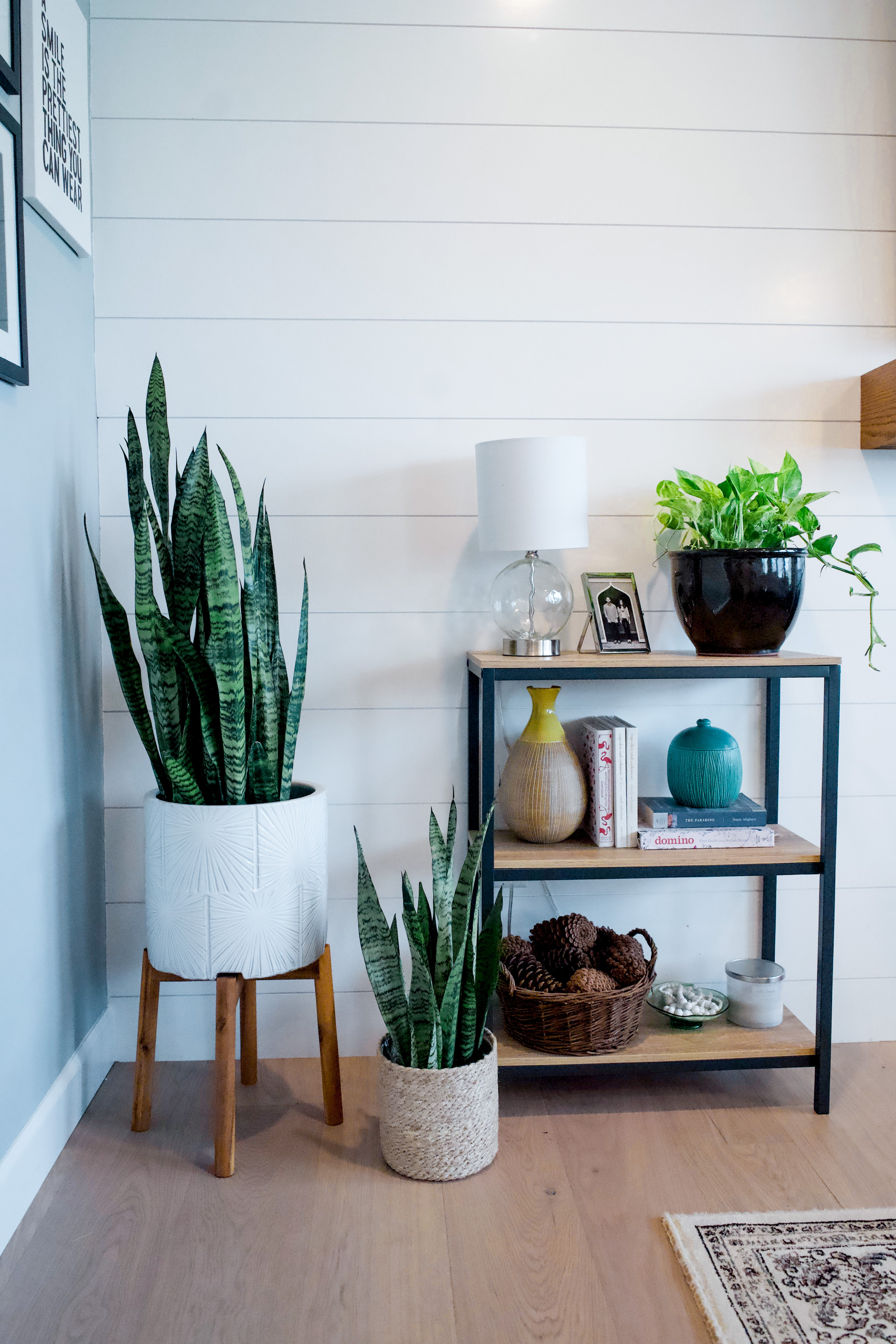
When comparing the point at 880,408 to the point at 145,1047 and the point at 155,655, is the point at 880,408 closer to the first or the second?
the point at 155,655

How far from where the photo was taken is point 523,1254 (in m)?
1.49

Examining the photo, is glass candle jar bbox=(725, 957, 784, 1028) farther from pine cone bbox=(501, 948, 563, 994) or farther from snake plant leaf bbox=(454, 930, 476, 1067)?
snake plant leaf bbox=(454, 930, 476, 1067)

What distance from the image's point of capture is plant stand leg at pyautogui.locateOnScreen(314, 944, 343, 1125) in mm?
1842

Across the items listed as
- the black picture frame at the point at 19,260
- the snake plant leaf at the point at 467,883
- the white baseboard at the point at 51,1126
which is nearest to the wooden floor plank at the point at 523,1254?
the snake plant leaf at the point at 467,883

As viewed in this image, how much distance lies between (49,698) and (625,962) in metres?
1.16

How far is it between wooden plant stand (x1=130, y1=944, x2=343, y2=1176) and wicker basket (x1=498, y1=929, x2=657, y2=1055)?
0.33 metres

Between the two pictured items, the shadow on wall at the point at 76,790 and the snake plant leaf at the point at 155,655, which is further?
the shadow on wall at the point at 76,790

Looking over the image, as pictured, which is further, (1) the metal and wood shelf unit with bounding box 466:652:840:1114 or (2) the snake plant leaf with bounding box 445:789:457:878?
(1) the metal and wood shelf unit with bounding box 466:652:840:1114

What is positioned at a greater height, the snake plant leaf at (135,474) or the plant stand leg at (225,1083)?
the snake plant leaf at (135,474)

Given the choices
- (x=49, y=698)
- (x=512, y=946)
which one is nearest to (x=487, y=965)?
(x=512, y=946)

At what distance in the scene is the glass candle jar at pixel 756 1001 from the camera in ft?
6.63

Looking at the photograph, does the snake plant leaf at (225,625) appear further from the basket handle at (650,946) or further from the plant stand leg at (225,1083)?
the basket handle at (650,946)

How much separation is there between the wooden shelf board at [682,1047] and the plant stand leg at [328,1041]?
0.31m

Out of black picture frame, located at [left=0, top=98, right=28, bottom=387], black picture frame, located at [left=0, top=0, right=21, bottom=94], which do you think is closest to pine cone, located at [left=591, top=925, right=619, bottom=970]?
black picture frame, located at [left=0, top=98, right=28, bottom=387]
